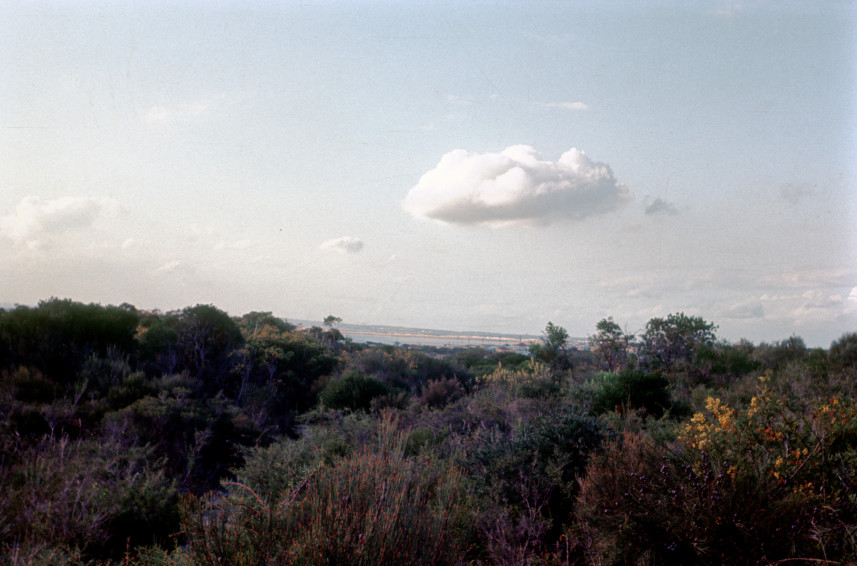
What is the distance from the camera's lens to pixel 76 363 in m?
13.1

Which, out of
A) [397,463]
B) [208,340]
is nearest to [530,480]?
[397,463]

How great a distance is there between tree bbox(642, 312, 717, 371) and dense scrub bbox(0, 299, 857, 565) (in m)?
0.32

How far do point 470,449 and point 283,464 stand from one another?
9.45ft

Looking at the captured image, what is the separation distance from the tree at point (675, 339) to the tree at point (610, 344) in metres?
0.68

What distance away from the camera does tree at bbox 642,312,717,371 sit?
16.9 m

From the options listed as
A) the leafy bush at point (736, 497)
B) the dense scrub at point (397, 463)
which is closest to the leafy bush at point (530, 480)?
the dense scrub at point (397, 463)

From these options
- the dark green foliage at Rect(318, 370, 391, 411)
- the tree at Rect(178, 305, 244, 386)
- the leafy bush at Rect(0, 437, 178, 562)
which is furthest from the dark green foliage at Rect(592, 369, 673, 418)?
the tree at Rect(178, 305, 244, 386)

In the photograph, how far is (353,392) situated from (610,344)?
9.32 metres

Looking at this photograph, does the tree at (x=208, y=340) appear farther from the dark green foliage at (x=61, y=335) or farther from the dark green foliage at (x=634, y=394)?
the dark green foliage at (x=634, y=394)

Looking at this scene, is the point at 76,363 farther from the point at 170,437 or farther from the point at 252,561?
the point at 252,561

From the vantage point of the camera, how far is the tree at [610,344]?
57.1 ft

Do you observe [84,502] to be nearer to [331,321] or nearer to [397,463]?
[397,463]

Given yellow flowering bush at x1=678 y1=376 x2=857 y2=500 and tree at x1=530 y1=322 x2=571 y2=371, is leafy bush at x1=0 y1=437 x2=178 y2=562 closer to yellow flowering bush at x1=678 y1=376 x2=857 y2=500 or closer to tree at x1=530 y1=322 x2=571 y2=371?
yellow flowering bush at x1=678 y1=376 x2=857 y2=500

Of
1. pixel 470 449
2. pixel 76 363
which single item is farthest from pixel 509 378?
pixel 76 363
